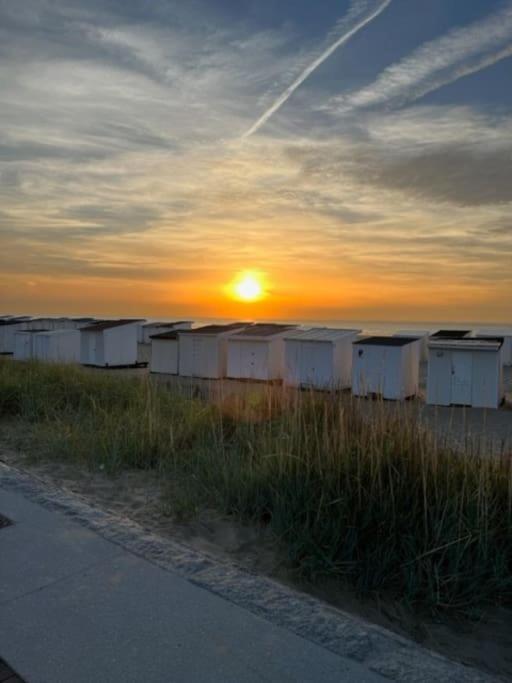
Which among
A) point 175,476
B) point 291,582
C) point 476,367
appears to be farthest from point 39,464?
point 476,367

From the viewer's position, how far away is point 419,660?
7.87 ft

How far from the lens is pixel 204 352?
17.1 metres

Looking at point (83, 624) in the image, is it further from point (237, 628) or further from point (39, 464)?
point (39, 464)

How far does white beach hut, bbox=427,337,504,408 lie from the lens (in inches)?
480

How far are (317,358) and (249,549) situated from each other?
10591 mm

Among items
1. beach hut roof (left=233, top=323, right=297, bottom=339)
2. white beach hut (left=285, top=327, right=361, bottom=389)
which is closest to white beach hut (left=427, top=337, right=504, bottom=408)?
white beach hut (left=285, top=327, right=361, bottom=389)

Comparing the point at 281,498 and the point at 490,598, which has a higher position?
the point at 281,498

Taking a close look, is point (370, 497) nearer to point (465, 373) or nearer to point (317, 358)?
point (465, 373)

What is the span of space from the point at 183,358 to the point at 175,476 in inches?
477

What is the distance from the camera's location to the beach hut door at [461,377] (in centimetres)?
1234

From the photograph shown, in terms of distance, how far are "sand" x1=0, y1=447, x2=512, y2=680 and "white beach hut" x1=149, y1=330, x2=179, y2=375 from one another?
11743mm

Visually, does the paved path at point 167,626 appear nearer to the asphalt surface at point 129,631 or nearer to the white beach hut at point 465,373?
the asphalt surface at point 129,631

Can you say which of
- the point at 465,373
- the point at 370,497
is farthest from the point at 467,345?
the point at 370,497

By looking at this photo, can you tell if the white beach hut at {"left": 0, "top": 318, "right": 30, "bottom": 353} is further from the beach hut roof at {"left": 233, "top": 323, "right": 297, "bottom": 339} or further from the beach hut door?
the beach hut door
